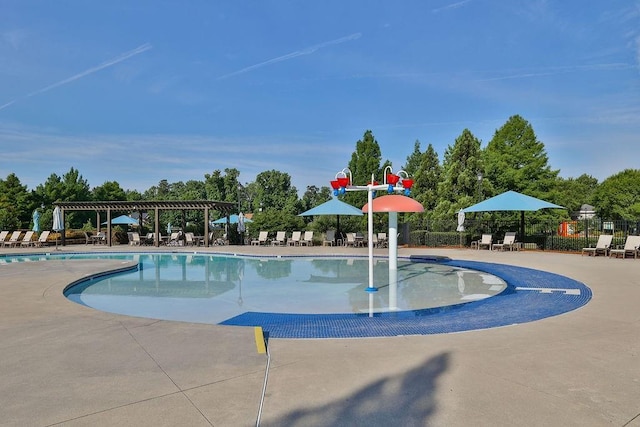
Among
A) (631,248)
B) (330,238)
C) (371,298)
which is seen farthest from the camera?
(330,238)

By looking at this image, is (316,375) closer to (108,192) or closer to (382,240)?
(382,240)

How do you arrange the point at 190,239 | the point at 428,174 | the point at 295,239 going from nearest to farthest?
the point at 295,239 < the point at 190,239 < the point at 428,174

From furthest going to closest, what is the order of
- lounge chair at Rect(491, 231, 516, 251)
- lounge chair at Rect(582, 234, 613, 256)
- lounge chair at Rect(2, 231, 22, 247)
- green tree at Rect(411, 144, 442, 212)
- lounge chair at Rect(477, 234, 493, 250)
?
green tree at Rect(411, 144, 442, 212) → lounge chair at Rect(2, 231, 22, 247) → lounge chair at Rect(477, 234, 493, 250) → lounge chair at Rect(491, 231, 516, 251) → lounge chair at Rect(582, 234, 613, 256)

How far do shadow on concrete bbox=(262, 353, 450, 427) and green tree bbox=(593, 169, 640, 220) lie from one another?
37.7m

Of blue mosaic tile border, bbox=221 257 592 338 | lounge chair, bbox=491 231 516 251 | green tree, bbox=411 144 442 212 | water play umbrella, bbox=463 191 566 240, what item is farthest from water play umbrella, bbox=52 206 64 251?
green tree, bbox=411 144 442 212

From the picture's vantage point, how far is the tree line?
86.1 ft

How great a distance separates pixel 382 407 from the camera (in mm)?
3133

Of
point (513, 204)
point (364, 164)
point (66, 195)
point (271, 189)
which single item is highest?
point (364, 164)

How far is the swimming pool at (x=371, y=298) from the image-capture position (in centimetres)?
609

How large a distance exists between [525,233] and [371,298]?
1491 cm

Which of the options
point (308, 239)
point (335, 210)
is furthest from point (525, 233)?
point (308, 239)

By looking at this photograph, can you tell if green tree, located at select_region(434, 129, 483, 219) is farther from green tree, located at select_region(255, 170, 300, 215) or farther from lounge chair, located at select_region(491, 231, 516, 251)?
green tree, located at select_region(255, 170, 300, 215)

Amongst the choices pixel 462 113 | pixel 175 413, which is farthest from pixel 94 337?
pixel 462 113

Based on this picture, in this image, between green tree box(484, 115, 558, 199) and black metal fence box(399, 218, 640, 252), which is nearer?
black metal fence box(399, 218, 640, 252)
